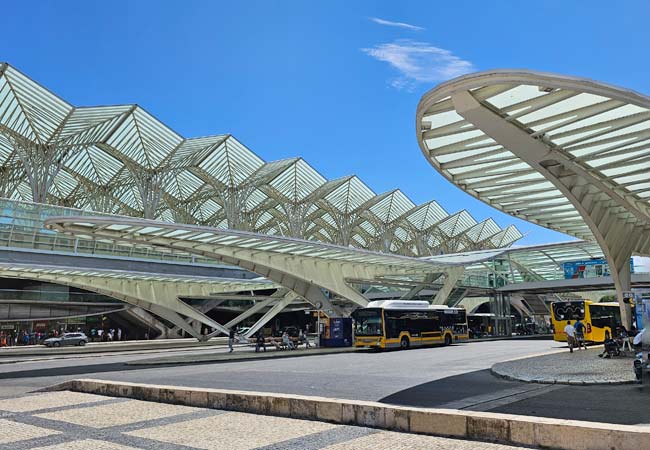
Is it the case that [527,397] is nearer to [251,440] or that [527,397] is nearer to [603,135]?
[251,440]

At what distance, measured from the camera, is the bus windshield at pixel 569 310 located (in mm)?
28094

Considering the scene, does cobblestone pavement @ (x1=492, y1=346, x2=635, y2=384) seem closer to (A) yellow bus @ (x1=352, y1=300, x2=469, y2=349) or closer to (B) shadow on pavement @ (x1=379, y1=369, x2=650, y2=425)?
(B) shadow on pavement @ (x1=379, y1=369, x2=650, y2=425)

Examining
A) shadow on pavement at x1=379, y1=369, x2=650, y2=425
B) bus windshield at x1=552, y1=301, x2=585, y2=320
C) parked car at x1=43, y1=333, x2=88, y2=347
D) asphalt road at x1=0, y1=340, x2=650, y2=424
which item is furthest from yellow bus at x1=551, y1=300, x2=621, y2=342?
parked car at x1=43, y1=333, x2=88, y2=347

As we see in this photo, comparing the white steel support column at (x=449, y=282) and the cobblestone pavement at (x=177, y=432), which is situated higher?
the white steel support column at (x=449, y=282)

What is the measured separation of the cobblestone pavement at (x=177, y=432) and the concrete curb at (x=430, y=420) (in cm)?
20

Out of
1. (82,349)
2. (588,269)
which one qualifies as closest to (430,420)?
(82,349)

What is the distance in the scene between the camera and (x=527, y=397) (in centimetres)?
999

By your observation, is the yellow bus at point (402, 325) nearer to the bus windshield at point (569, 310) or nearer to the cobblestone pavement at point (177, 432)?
the bus windshield at point (569, 310)

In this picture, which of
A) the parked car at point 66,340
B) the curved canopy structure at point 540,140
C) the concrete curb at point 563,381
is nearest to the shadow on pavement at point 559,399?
the concrete curb at point 563,381

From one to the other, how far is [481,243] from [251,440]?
10171cm

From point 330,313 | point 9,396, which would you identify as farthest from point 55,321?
point 9,396

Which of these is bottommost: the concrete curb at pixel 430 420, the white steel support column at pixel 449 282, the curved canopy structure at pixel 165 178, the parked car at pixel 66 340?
the parked car at pixel 66 340

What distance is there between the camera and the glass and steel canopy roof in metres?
10.8

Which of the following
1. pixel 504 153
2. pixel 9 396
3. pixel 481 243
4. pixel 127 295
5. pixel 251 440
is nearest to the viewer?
pixel 251 440
